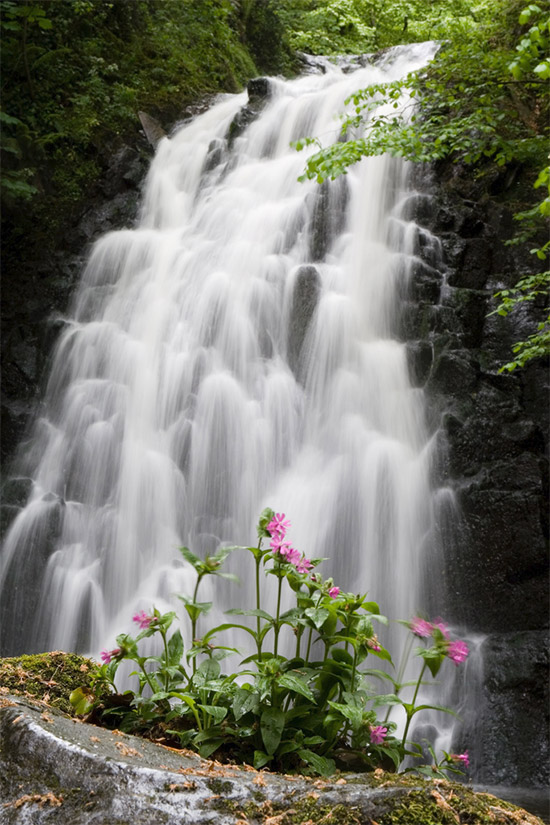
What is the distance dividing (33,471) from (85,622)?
1974 mm

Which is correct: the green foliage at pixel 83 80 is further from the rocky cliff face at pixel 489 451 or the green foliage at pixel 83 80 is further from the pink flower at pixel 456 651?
the pink flower at pixel 456 651

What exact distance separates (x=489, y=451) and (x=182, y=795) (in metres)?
4.87

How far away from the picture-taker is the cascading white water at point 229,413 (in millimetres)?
5832

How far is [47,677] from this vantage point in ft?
8.20

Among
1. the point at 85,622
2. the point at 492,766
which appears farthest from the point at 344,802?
the point at 85,622

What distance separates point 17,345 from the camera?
8555 millimetres

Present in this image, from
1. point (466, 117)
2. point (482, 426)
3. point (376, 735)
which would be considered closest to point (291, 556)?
point (376, 735)

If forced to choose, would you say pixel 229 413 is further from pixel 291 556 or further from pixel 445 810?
pixel 445 810

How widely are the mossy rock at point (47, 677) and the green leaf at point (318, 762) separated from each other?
81 centimetres

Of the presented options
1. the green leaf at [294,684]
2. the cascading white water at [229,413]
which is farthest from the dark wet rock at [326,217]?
the green leaf at [294,684]

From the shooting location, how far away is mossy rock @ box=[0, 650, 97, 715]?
7.63 feet

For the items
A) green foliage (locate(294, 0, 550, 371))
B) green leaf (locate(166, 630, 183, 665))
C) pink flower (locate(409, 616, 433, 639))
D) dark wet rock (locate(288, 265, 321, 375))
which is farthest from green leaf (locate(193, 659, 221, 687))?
dark wet rock (locate(288, 265, 321, 375))

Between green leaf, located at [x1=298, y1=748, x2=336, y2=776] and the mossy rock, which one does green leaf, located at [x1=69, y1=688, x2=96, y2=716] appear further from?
green leaf, located at [x1=298, y1=748, x2=336, y2=776]

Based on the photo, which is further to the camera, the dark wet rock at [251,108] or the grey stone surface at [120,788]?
the dark wet rock at [251,108]
